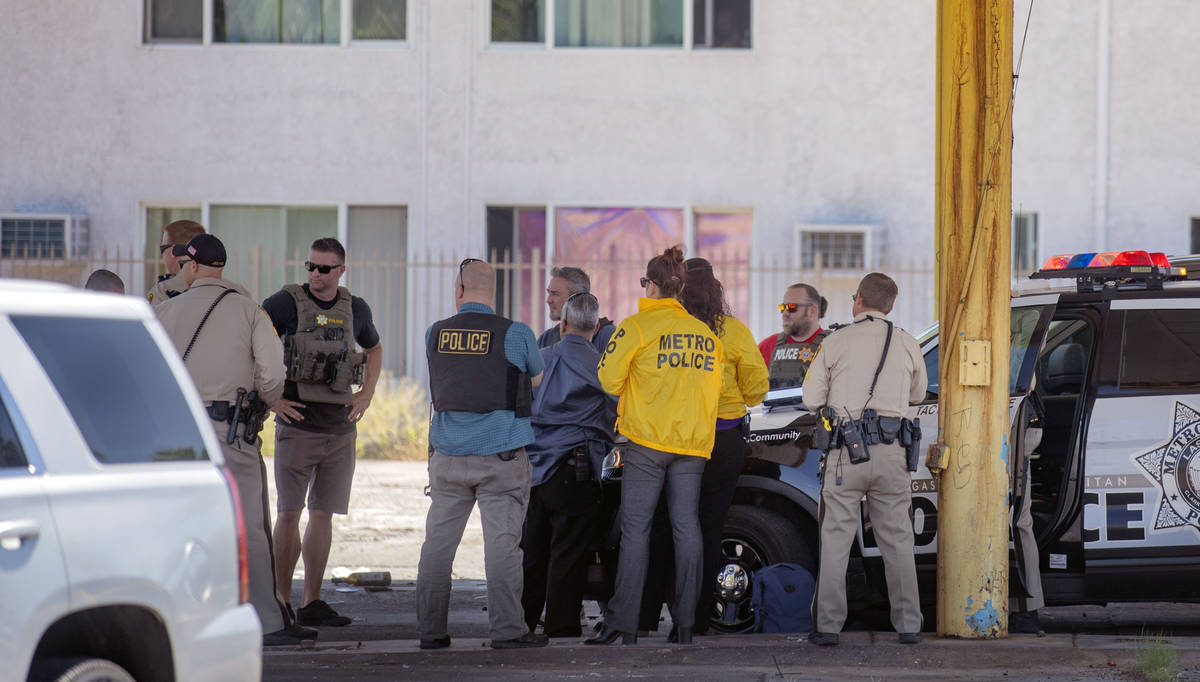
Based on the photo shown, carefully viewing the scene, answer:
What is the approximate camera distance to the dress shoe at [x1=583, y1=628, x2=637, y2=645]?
279 inches

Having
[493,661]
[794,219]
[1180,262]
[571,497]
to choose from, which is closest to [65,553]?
[493,661]

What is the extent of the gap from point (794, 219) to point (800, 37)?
2044mm

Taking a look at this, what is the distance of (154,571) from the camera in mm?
4164

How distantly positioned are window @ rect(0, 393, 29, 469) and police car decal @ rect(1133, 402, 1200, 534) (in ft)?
17.1

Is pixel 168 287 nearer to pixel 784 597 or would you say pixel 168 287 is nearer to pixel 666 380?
pixel 666 380

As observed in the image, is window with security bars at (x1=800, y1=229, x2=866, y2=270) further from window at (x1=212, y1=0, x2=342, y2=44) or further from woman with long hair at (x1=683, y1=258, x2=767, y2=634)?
woman with long hair at (x1=683, y1=258, x2=767, y2=634)

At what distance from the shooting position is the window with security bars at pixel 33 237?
54.8 feet

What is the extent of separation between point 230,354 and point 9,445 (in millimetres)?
2835

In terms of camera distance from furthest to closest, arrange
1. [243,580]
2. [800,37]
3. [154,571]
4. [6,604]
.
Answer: [800,37], [243,580], [154,571], [6,604]

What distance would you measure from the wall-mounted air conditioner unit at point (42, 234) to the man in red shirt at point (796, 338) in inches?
403

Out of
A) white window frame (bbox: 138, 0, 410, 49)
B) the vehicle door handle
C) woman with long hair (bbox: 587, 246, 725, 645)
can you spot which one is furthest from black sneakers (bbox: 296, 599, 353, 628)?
white window frame (bbox: 138, 0, 410, 49)

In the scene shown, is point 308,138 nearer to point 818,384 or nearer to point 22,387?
point 818,384

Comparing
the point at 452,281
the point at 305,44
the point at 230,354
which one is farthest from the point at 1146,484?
the point at 305,44

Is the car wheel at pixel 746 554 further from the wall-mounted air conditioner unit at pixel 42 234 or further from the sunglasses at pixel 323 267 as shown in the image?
the wall-mounted air conditioner unit at pixel 42 234
